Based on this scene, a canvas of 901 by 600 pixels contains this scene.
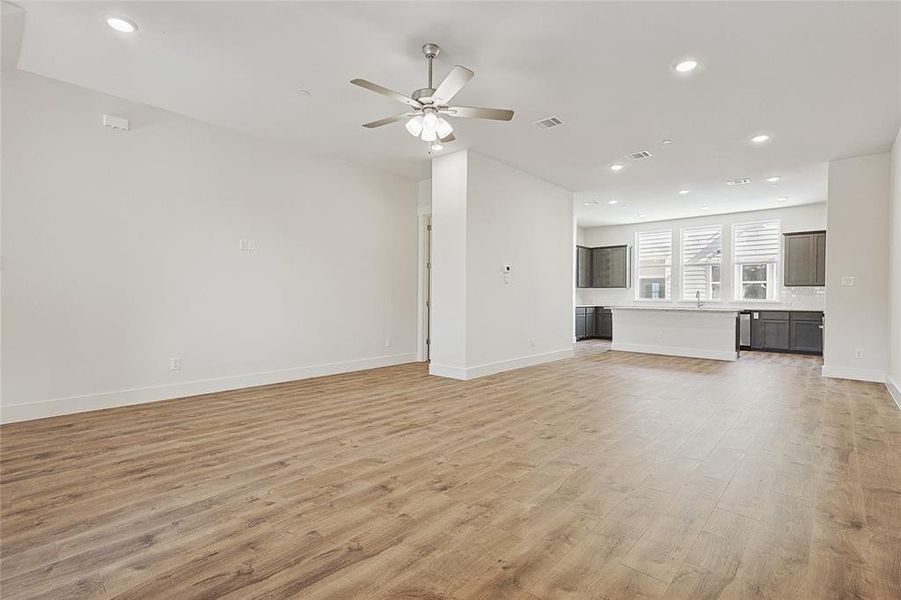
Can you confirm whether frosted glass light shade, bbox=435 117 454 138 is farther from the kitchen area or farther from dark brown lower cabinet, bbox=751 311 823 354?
dark brown lower cabinet, bbox=751 311 823 354

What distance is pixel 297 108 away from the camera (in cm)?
435

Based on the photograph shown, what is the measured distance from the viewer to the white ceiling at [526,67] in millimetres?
2850

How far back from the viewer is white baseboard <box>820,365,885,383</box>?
5570mm

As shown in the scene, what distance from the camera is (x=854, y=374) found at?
5.71 m

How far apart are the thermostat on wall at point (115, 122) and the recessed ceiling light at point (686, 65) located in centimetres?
517

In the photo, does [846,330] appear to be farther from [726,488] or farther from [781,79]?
[726,488]

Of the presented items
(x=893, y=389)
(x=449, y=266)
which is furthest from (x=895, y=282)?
(x=449, y=266)

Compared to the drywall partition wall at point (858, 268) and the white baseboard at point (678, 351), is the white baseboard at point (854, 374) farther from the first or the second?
the white baseboard at point (678, 351)

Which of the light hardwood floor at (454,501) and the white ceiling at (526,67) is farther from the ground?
the white ceiling at (526,67)

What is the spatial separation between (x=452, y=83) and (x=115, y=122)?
3.56m

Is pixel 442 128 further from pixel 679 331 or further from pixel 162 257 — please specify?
pixel 679 331

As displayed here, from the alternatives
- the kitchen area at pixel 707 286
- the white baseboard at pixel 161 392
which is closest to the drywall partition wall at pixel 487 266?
the white baseboard at pixel 161 392

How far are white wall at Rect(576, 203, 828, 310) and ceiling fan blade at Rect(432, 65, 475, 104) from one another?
9.32 m

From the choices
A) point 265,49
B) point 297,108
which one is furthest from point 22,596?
point 297,108
